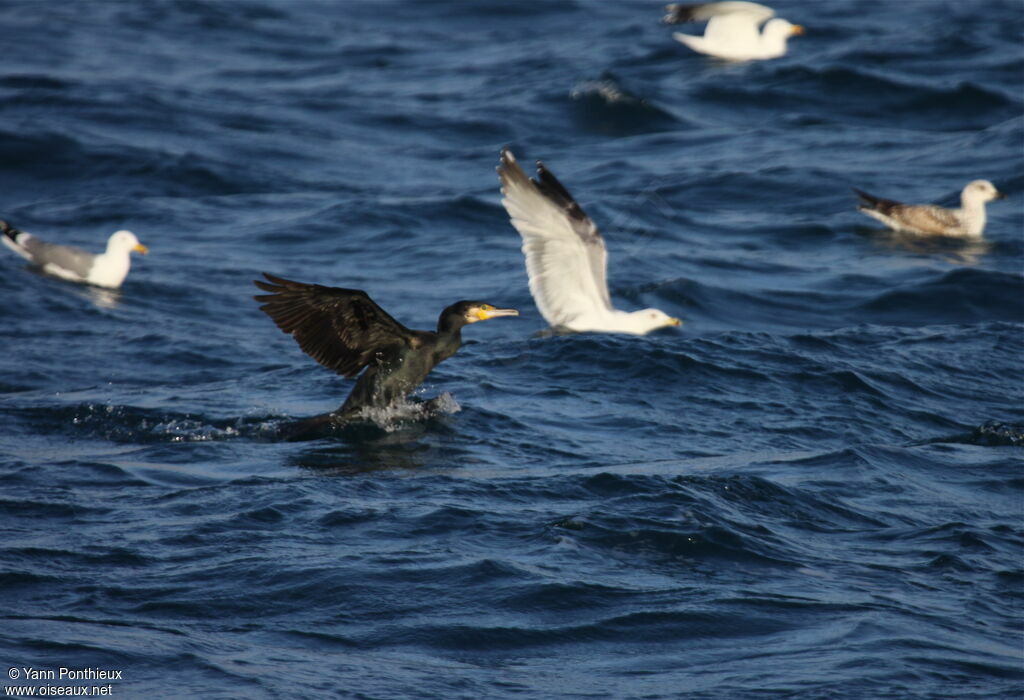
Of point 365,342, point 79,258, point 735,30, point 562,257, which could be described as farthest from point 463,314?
point 735,30

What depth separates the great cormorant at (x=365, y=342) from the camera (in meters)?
7.66

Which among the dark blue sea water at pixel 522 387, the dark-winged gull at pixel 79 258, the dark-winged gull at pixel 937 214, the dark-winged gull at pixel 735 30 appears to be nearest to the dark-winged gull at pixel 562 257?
the dark blue sea water at pixel 522 387

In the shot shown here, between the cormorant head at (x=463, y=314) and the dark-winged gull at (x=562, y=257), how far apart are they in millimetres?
1745

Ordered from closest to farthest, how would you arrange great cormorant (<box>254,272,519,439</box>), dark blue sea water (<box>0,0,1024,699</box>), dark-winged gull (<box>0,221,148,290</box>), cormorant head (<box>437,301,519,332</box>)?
dark blue sea water (<box>0,0,1024,699</box>) → great cormorant (<box>254,272,519,439</box>) → cormorant head (<box>437,301,519,332</box>) → dark-winged gull (<box>0,221,148,290</box>)

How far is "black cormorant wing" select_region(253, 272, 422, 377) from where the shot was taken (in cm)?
752

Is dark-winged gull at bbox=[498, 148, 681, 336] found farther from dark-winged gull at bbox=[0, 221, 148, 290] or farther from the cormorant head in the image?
dark-winged gull at bbox=[0, 221, 148, 290]

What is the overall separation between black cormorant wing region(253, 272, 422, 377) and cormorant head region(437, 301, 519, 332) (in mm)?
199

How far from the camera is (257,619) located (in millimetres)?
5668

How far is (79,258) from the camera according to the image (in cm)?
1214

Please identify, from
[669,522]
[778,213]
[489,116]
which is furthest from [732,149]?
[669,522]

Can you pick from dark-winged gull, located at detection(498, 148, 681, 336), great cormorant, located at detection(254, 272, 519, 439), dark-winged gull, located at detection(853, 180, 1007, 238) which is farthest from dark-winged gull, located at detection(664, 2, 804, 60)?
great cormorant, located at detection(254, 272, 519, 439)

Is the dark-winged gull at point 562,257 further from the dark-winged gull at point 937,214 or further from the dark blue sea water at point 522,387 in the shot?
the dark-winged gull at point 937,214

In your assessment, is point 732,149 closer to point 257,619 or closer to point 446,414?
point 446,414

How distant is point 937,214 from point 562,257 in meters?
5.09
